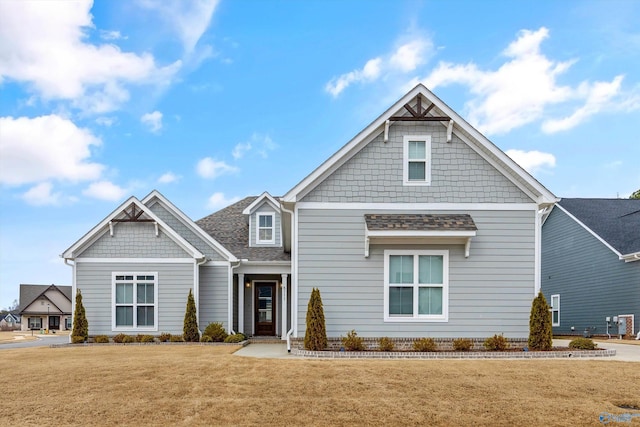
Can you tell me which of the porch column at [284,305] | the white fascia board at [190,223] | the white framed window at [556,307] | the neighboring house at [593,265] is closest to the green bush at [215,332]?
the white fascia board at [190,223]

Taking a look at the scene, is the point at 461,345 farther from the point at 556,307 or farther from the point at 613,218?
the point at 556,307

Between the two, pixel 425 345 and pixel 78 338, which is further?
pixel 78 338

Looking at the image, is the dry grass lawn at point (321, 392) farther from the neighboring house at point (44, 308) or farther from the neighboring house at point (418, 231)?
the neighboring house at point (44, 308)

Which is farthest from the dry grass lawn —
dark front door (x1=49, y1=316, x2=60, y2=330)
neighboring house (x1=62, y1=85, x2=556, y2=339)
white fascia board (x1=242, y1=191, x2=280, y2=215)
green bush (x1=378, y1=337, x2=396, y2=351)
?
dark front door (x1=49, y1=316, x2=60, y2=330)

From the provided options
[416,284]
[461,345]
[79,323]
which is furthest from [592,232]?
[79,323]

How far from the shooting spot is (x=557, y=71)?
20.3 m

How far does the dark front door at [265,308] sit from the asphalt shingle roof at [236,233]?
1487 mm

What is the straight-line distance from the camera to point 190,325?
17297 mm

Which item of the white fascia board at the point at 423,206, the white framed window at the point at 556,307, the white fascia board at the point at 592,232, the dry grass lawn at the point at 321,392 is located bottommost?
the white framed window at the point at 556,307

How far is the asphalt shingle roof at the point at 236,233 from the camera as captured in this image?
67.2ft

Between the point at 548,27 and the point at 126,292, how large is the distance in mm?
17982

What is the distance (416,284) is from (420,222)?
5.50ft

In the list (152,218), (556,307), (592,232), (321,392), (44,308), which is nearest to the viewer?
(321,392)

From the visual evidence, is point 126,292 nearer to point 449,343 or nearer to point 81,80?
point 81,80
